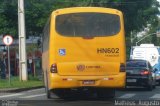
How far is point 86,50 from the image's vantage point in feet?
68.1

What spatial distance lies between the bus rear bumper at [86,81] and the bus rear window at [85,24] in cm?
152

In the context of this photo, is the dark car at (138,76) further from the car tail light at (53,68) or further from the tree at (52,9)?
the tree at (52,9)

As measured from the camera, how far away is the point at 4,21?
5316 cm

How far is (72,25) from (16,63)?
146ft

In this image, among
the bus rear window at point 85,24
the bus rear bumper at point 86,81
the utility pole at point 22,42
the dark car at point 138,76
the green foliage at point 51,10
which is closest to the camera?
the bus rear bumper at point 86,81

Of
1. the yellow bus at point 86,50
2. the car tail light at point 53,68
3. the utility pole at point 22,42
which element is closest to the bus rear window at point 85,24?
the yellow bus at point 86,50

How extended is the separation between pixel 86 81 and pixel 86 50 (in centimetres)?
108

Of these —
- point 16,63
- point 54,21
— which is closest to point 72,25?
point 54,21

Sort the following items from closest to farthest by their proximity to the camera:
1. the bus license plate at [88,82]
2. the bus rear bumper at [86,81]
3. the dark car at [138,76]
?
the bus rear bumper at [86,81] → the bus license plate at [88,82] → the dark car at [138,76]

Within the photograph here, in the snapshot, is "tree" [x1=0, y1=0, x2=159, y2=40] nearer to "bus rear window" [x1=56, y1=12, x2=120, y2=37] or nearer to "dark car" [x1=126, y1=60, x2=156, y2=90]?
"dark car" [x1=126, y1=60, x2=156, y2=90]

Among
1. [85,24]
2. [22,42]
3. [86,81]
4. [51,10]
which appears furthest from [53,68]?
[51,10]

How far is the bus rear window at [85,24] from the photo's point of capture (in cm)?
→ 2089

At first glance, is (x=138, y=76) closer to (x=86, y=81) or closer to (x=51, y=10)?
(x=86, y=81)

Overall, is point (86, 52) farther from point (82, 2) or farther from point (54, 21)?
point (82, 2)
